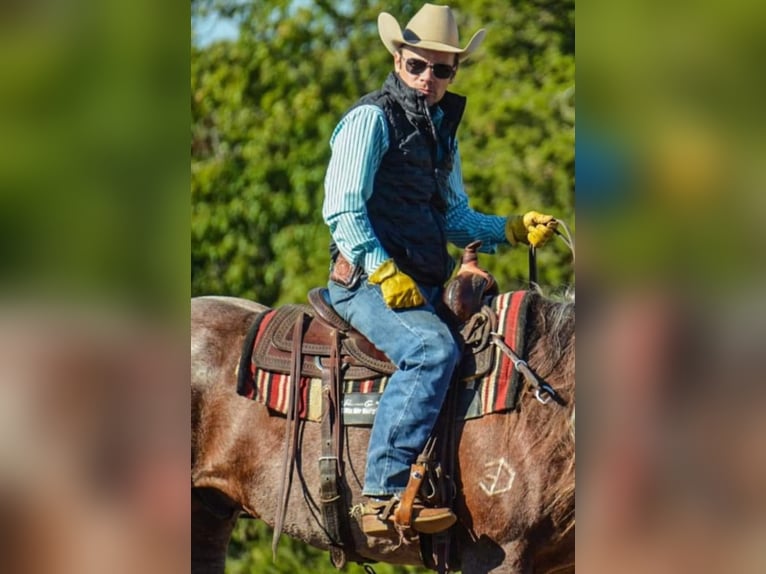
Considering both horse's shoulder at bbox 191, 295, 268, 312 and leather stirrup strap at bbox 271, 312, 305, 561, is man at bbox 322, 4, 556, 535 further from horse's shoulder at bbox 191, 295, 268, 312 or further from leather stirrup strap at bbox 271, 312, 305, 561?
horse's shoulder at bbox 191, 295, 268, 312

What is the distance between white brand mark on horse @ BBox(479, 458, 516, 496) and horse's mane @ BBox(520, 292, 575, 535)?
→ 4.5 inches

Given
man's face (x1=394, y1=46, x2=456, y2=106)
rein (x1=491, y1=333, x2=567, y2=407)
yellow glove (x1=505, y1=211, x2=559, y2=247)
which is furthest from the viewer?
yellow glove (x1=505, y1=211, x2=559, y2=247)

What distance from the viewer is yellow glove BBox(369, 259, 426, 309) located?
13.0ft

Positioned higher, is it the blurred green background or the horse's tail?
the blurred green background

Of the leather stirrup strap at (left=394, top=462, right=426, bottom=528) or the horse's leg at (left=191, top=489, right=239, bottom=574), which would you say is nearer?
the leather stirrup strap at (left=394, top=462, right=426, bottom=528)

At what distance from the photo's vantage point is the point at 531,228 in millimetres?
4258

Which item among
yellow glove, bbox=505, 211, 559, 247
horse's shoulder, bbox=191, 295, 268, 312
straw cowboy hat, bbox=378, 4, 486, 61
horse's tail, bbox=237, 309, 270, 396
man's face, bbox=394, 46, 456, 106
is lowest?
horse's tail, bbox=237, 309, 270, 396

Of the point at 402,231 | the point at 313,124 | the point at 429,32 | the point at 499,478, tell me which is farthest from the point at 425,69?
the point at 313,124

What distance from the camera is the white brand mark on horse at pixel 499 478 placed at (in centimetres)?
391

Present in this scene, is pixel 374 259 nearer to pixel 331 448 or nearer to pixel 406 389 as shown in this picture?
pixel 406 389

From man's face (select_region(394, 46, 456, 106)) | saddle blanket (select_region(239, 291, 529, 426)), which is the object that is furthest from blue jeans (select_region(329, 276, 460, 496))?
man's face (select_region(394, 46, 456, 106))

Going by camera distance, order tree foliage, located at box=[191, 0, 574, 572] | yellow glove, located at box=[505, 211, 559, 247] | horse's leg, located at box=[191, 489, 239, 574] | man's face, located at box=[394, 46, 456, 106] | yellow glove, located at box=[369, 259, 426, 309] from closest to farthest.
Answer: yellow glove, located at box=[369, 259, 426, 309] < man's face, located at box=[394, 46, 456, 106] < yellow glove, located at box=[505, 211, 559, 247] < horse's leg, located at box=[191, 489, 239, 574] < tree foliage, located at box=[191, 0, 574, 572]
